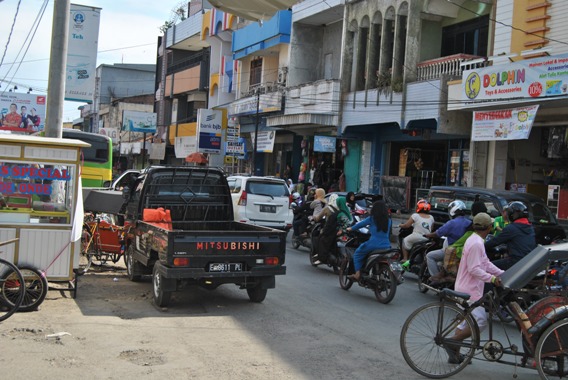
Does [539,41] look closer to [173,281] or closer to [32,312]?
[173,281]

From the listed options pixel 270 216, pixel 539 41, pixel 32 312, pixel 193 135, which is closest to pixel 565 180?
pixel 539 41

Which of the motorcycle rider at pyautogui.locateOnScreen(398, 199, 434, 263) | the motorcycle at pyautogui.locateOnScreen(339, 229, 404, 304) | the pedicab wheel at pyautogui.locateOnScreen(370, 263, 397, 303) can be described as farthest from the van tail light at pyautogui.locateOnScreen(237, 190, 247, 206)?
the pedicab wheel at pyautogui.locateOnScreen(370, 263, 397, 303)

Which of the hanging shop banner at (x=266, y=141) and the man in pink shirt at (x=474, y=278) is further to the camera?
the hanging shop banner at (x=266, y=141)

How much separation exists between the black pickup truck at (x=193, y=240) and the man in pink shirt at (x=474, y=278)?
3.28 meters

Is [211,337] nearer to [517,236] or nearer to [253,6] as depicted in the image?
[517,236]

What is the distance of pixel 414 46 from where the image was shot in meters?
22.1

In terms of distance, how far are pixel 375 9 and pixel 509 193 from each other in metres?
13.6

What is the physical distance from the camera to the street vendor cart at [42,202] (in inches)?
307

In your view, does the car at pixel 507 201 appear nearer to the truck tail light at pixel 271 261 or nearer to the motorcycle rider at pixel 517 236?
the motorcycle rider at pixel 517 236

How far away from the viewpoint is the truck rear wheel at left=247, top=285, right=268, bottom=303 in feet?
29.6

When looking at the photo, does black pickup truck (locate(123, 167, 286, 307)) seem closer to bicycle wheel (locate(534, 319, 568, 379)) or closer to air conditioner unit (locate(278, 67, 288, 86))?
bicycle wheel (locate(534, 319, 568, 379))

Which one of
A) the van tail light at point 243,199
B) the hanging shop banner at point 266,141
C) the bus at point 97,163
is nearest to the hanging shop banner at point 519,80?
the van tail light at point 243,199

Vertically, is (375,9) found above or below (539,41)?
above

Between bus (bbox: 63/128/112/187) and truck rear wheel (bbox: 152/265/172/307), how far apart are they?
Result: 654 inches
